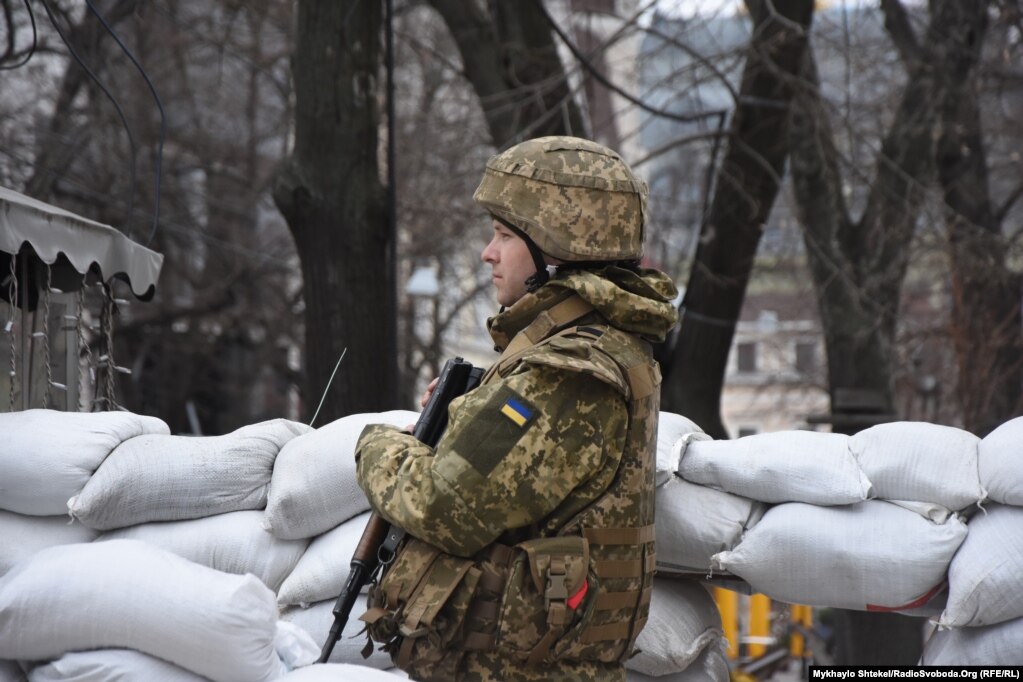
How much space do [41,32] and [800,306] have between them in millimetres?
8195

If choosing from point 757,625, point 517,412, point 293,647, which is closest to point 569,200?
point 517,412

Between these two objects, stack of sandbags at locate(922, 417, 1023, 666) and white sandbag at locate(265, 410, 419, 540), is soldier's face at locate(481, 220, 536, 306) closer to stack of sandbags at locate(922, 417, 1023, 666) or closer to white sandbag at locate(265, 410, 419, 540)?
white sandbag at locate(265, 410, 419, 540)

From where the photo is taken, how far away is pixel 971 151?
948 cm

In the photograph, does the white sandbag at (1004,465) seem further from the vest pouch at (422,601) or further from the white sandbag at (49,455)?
the white sandbag at (49,455)

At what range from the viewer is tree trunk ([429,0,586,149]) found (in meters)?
7.51

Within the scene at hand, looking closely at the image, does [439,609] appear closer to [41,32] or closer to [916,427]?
[916,427]

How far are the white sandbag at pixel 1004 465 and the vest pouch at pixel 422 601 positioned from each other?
143 cm

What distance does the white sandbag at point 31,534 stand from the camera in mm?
3434

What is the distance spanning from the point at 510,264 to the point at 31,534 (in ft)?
5.80

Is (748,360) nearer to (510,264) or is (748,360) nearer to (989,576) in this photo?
(989,576)

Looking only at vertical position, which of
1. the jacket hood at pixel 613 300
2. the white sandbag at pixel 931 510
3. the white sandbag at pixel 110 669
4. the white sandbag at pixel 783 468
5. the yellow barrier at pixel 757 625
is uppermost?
the jacket hood at pixel 613 300

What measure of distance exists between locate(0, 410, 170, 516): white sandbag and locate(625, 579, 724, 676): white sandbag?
5.32 feet

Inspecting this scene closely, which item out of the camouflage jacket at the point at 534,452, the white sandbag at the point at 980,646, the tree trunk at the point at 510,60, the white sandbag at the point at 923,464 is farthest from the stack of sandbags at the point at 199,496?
the tree trunk at the point at 510,60

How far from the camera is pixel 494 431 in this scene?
2404 mm
